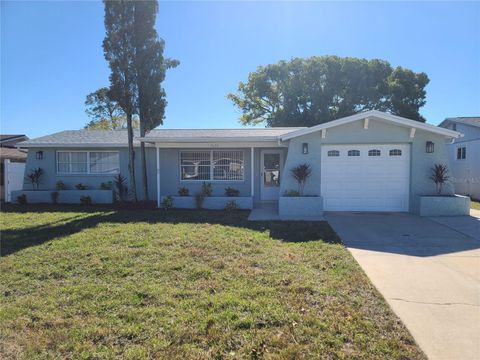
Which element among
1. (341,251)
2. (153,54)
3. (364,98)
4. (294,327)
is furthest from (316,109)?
(294,327)

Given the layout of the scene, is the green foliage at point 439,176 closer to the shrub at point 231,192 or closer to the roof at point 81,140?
the shrub at point 231,192

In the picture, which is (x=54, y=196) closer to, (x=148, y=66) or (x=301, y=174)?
(x=148, y=66)

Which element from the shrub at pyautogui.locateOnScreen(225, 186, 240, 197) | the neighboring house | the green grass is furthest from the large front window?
the neighboring house

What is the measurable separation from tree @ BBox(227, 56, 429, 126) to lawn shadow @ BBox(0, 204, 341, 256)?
67.6 ft

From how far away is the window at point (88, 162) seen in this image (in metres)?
14.9

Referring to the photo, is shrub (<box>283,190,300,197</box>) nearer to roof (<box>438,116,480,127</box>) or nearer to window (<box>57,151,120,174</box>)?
window (<box>57,151,120,174</box>)

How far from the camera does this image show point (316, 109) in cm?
2930

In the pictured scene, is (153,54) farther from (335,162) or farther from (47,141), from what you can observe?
(335,162)

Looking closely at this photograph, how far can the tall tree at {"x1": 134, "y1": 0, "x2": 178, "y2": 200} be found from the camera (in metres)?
13.1

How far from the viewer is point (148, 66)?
1325cm

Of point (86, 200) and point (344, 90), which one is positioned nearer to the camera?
point (86, 200)

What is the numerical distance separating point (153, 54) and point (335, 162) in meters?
8.40

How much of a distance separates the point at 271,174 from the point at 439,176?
6275 mm

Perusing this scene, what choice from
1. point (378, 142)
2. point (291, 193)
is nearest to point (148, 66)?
point (291, 193)
